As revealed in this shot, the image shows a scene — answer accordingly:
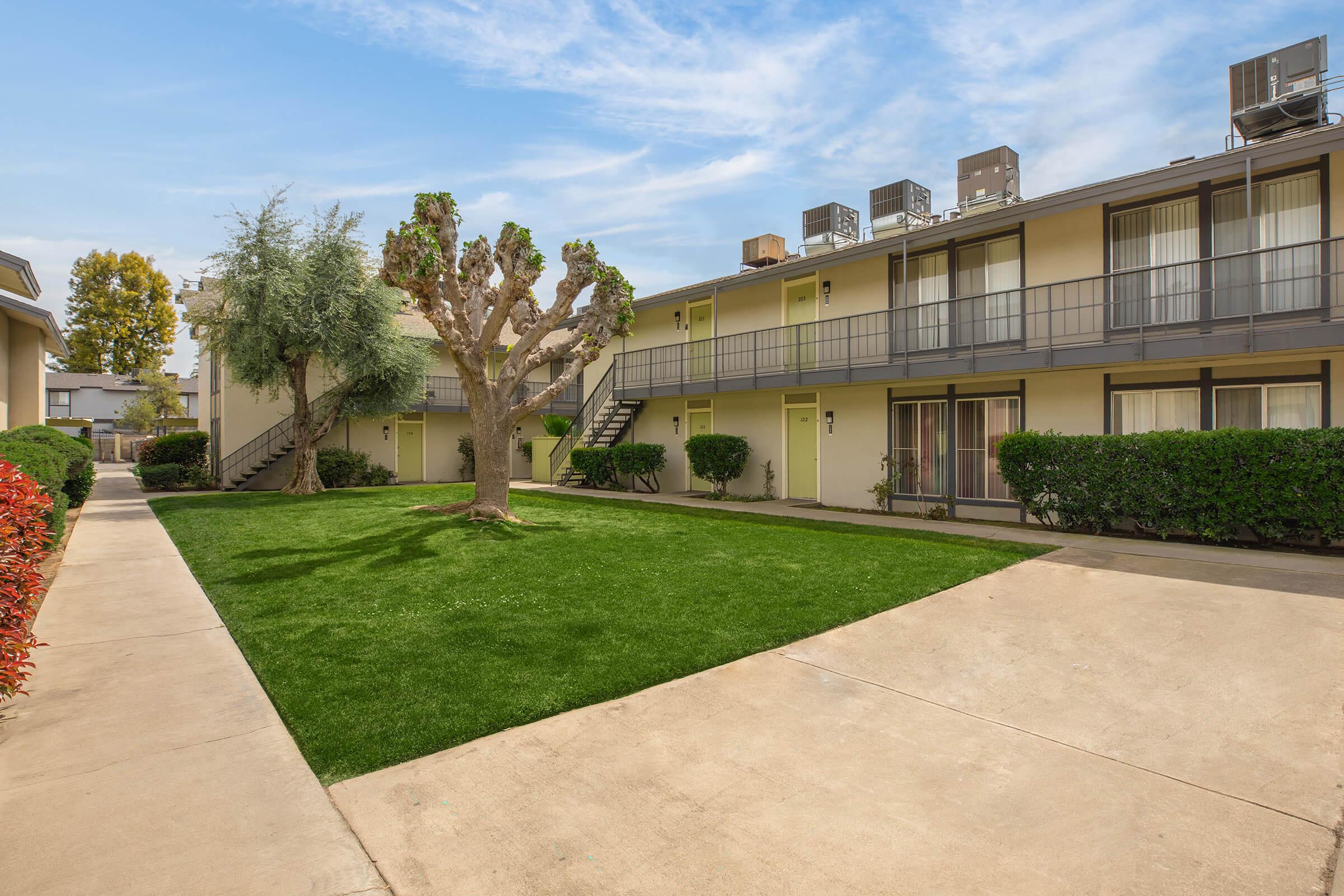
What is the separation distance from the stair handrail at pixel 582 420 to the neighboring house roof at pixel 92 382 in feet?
147

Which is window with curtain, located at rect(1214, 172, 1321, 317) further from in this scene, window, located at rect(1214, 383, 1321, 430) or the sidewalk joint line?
the sidewalk joint line

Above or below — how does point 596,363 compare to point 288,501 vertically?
above

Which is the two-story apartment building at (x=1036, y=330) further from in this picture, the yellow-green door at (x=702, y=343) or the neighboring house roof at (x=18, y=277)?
the neighboring house roof at (x=18, y=277)

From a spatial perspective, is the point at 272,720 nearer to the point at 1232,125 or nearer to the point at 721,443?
the point at 721,443

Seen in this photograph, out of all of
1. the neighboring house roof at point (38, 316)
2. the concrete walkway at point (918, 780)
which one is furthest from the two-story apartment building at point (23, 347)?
the concrete walkway at point (918, 780)

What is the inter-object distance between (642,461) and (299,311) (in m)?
10.0

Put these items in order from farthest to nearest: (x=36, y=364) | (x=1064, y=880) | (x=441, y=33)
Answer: (x=36, y=364), (x=441, y=33), (x=1064, y=880)

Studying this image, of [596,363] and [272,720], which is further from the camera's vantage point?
[596,363]

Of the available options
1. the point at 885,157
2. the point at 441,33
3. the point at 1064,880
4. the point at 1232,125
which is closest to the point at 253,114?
the point at 441,33

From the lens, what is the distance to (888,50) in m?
11.1

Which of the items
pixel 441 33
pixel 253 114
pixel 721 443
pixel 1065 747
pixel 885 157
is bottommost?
pixel 1065 747

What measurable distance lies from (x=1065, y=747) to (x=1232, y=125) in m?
12.8

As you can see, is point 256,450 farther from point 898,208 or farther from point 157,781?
point 157,781

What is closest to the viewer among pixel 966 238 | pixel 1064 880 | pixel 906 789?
pixel 1064 880
